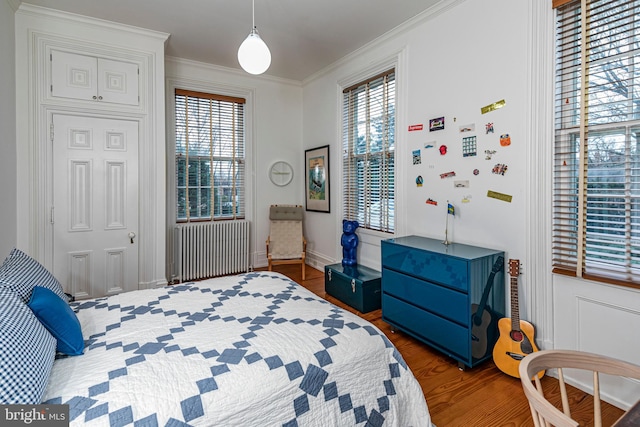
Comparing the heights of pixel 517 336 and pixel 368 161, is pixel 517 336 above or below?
below

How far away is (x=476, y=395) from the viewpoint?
2.04m

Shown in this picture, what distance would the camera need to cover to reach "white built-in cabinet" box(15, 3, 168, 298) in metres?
3.04

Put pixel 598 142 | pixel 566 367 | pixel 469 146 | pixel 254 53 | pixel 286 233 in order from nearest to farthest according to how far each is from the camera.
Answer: pixel 566 367
pixel 598 142
pixel 254 53
pixel 469 146
pixel 286 233

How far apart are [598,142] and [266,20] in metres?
2.93

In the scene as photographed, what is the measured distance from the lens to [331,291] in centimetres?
380

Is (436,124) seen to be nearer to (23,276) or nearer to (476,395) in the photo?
(476,395)

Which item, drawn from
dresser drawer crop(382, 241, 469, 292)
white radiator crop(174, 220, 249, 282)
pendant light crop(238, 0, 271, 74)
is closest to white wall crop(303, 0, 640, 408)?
dresser drawer crop(382, 241, 469, 292)

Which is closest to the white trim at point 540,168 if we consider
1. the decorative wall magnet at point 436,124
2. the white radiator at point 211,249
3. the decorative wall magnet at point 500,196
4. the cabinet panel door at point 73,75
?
the decorative wall magnet at point 500,196

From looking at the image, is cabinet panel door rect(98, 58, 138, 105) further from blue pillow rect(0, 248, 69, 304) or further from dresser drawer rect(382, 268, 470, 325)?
dresser drawer rect(382, 268, 470, 325)

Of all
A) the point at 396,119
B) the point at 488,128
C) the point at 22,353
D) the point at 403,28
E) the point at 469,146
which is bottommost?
the point at 22,353

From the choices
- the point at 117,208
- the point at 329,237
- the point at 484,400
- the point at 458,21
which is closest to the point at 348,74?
the point at 458,21

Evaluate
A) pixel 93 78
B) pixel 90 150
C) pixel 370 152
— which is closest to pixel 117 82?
pixel 93 78

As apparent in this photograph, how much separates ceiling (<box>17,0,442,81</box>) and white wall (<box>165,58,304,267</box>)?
726 millimetres

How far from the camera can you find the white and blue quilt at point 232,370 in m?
1.12
